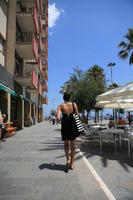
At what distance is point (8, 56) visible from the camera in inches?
626

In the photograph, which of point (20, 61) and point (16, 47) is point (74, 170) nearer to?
point (16, 47)

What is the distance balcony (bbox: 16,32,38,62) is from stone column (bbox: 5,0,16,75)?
813mm

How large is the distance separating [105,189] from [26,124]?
2216cm

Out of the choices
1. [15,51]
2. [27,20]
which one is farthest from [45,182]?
[27,20]

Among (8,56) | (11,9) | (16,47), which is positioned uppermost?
(11,9)

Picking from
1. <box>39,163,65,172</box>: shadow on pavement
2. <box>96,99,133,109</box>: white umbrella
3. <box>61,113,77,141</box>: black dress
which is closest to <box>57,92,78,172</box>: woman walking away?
<box>61,113,77,141</box>: black dress

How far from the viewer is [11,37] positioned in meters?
16.2

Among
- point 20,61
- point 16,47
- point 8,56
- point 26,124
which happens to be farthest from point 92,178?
point 26,124

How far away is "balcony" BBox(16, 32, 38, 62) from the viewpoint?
55.6ft

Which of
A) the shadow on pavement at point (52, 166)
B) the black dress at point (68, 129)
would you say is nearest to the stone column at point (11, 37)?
the shadow on pavement at point (52, 166)

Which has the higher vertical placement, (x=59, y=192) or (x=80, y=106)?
(x=80, y=106)

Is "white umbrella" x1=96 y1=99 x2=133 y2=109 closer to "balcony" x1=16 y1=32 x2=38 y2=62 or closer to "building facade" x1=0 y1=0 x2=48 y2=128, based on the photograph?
"building facade" x1=0 y1=0 x2=48 y2=128

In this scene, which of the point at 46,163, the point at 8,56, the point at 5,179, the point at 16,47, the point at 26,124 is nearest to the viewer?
the point at 5,179

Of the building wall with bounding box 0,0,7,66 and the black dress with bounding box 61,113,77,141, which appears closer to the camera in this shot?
the black dress with bounding box 61,113,77,141
